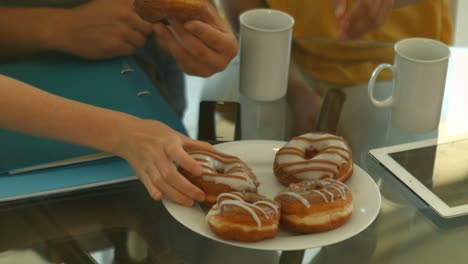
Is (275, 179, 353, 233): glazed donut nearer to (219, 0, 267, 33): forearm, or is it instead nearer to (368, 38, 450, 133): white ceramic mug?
(368, 38, 450, 133): white ceramic mug

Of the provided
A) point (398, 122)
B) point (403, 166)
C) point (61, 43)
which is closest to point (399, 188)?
point (403, 166)

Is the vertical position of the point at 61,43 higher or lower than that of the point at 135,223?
higher

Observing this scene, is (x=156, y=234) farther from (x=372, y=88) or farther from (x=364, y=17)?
(x=364, y=17)

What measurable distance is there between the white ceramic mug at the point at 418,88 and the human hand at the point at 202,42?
265 millimetres

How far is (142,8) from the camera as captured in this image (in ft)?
3.59

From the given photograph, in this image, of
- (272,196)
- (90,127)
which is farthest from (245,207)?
(90,127)

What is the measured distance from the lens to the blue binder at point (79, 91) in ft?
3.16

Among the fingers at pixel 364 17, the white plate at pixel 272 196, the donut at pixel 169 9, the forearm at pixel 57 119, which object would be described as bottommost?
the white plate at pixel 272 196

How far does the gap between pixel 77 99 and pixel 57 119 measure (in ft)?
0.59

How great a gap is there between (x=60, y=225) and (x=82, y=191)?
0.07 meters

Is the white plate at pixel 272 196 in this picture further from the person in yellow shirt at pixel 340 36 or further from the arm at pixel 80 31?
the arm at pixel 80 31

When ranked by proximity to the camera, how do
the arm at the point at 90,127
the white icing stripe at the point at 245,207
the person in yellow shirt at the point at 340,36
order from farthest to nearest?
1. the person in yellow shirt at the point at 340,36
2. the arm at the point at 90,127
3. the white icing stripe at the point at 245,207

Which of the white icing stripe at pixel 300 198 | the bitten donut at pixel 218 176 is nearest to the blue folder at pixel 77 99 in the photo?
the bitten donut at pixel 218 176

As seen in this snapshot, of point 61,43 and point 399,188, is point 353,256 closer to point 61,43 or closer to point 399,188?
point 399,188
